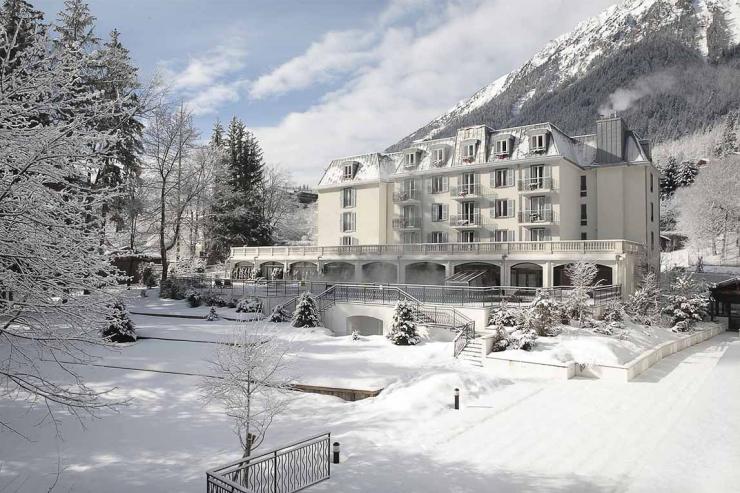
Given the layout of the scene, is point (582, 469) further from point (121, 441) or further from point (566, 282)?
point (566, 282)

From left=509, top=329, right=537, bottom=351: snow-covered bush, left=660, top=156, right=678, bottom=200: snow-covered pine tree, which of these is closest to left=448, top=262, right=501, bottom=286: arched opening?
left=509, top=329, right=537, bottom=351: snow-covered bush

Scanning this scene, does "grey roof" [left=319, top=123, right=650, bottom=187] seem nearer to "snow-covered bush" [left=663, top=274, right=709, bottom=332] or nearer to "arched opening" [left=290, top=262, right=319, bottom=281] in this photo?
"arched opening" [left=290, top=262, right=319, bottom=281]

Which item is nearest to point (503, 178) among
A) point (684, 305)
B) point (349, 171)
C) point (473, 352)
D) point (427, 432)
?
point (349, 171)

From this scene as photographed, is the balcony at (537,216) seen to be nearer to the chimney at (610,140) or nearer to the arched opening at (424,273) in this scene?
the chimney at (610,140)

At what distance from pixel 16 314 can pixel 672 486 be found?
44.4 ft

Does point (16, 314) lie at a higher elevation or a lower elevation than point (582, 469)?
higher

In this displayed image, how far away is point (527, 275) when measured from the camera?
3706 centimetres

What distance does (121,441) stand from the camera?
45.5 feet

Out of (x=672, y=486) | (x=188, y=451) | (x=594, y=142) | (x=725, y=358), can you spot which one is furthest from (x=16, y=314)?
(x=594, y=142)

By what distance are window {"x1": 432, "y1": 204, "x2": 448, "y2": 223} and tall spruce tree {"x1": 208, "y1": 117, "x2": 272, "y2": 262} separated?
20.2 m

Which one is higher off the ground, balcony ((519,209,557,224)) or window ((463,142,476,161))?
window ((463,142,476,161))

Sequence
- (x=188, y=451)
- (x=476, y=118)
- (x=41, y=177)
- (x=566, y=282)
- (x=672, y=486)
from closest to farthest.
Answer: (x=41, y=177), (x=672, y=486), (x=188, y=451), (x=566, y=282), (x=476, y=118)

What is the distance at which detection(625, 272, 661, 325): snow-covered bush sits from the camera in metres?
28.3

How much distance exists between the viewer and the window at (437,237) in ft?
143
